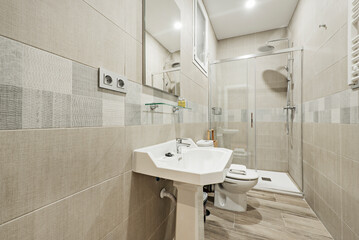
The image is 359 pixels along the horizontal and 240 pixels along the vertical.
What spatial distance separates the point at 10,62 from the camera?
455 mm

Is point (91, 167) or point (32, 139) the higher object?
point (32, 139)

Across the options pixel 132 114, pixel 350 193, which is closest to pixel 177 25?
pixel 132 114

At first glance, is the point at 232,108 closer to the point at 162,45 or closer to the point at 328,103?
the point at 328,103

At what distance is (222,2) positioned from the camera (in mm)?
2311

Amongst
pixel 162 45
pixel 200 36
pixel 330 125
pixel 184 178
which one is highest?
pixel 200 36

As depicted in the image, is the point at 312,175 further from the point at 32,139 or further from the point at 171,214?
the point at 32,139

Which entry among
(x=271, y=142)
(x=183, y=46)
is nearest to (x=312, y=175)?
(x=271, y=142)

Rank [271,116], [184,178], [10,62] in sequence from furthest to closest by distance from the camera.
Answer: [271,116] < [184,178] < [10,62]

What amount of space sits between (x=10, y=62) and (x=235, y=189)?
1.86 meters

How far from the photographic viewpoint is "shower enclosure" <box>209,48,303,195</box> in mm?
2541

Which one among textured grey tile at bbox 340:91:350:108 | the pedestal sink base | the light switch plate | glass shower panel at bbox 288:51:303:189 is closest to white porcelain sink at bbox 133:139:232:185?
the pedestal sink base

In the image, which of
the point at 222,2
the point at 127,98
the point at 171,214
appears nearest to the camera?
the point at 127,98

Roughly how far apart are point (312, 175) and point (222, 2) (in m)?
2.63

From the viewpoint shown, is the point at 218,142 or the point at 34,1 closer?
the point at 34,1
